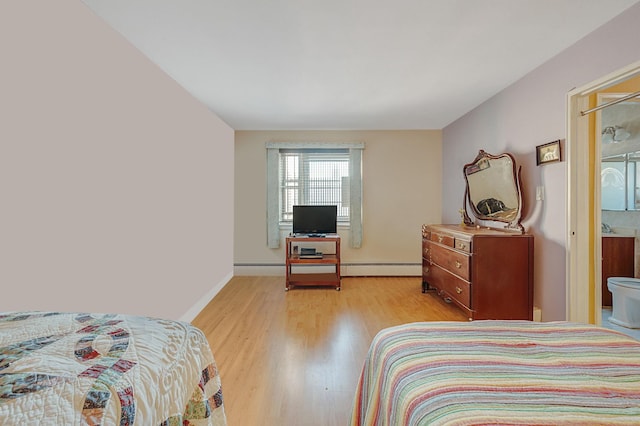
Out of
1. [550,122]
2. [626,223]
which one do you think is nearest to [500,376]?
[550,122]

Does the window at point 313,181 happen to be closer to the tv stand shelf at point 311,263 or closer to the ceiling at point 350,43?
the tv stand shelf at point 311,263

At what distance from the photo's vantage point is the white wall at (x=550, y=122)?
6.49ft

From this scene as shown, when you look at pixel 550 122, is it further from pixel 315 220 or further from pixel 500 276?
pixel 315 220

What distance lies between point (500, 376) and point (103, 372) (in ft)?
3.36

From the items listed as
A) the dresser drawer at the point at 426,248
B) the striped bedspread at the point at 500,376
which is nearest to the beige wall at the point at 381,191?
the dresser drawer at the point at 426,248

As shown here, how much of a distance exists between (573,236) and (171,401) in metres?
2.80

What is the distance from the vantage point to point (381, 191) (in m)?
4.79

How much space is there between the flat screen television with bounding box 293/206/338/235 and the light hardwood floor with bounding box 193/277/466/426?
2.74ft

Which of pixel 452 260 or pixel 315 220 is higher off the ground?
pixel 315 220

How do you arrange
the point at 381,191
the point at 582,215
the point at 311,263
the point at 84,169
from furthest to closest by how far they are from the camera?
the point at 381,191 < the point at 311,263 < the point at 582,215 < the point at 84,169

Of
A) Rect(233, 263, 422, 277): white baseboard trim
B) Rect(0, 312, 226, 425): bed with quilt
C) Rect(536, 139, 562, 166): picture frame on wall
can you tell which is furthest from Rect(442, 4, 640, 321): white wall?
Rect(0, 312, 226, 425): bed with quilt

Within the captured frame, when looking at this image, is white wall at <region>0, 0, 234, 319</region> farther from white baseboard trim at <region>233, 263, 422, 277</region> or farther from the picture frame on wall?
the picture frame on wall

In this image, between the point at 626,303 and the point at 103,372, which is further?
the point at 626,303

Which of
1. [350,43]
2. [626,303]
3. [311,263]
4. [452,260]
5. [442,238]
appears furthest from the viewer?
[311,263]
